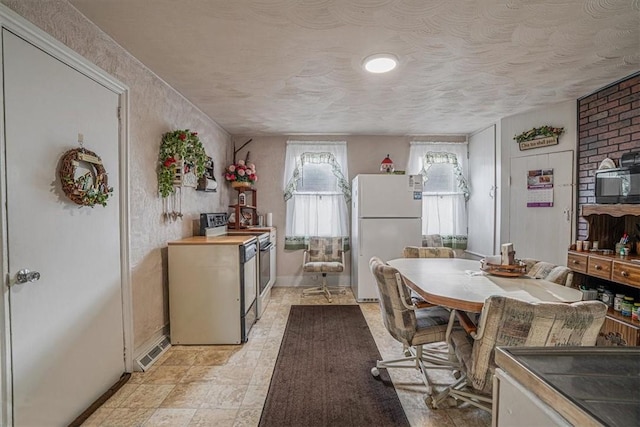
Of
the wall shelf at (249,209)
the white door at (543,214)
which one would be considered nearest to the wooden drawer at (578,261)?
the white door at (543,214)

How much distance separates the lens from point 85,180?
67.8 inches

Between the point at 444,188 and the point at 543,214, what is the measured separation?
1425 mm

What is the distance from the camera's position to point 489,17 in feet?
5.74

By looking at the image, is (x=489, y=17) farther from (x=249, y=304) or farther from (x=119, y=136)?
(x=249, y=304)

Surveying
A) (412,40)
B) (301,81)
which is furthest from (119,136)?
(412,40)

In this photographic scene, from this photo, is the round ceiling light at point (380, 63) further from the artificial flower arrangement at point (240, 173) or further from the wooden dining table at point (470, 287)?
the artificial flower arrangement at point (240, 173)

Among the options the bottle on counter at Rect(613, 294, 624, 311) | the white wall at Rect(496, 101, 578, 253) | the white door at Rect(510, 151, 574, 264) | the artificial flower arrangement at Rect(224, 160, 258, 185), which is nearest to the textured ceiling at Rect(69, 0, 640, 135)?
the white wall at Rect(496, 101, 578, 253)

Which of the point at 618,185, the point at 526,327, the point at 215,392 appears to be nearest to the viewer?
the point at 526,327

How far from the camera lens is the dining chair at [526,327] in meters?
1.32

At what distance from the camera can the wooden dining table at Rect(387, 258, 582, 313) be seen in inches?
63.8

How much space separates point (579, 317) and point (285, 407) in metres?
1.68

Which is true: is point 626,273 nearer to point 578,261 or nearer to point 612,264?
point 612,264

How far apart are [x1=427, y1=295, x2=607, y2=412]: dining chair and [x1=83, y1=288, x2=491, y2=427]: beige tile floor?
53 centimetres

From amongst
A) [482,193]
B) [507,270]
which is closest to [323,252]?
[482,193]
